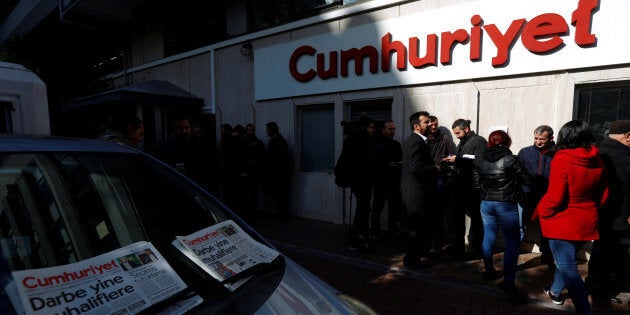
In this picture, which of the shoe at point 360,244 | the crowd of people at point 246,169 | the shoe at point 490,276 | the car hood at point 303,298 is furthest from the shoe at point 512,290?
the crowd of people at point 246,169

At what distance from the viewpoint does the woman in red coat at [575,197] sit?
2455mm

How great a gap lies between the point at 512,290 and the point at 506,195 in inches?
37.6

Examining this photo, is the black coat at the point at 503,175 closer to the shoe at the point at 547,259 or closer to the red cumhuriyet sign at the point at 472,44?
the shoe at the point at 547,259

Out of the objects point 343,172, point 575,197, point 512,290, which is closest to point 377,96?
point 343,172

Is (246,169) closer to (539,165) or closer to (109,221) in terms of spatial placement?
(109,221)

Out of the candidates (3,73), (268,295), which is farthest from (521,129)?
(3,73)

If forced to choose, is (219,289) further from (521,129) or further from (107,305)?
(521,129)

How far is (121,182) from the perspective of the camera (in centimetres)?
166

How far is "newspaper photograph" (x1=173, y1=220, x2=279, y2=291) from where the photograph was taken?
1.31 meters

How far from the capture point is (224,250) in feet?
4.68

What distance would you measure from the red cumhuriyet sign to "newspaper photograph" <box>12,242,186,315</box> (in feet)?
15.2

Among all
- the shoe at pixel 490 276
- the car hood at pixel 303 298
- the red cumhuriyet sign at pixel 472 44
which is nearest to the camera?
the car hood at pixel 303 298

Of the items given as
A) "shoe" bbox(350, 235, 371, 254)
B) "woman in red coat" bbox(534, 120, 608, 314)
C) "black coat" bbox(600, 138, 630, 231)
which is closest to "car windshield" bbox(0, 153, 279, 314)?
"woman in red coat" bbox(534, 120, 608, 314)

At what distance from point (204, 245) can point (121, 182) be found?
2.17 ft
